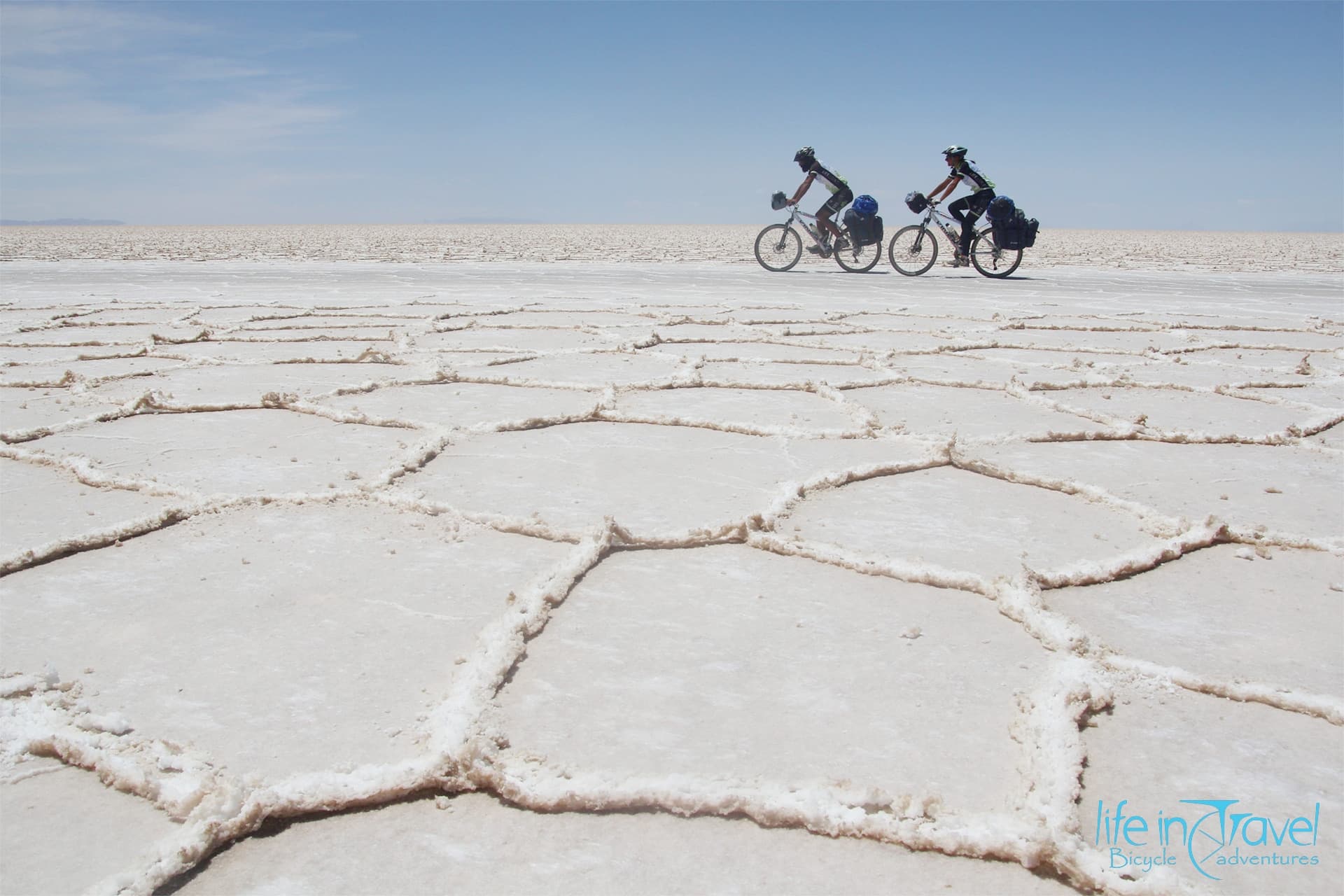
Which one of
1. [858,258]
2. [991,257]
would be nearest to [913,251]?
[858,258]

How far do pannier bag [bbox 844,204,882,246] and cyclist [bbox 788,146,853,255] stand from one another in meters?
0.09

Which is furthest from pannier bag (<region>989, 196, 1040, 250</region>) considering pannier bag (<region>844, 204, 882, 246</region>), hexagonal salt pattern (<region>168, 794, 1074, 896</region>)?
hexagonal salt pattern (<region>168, 794, 1074, 896</region>)

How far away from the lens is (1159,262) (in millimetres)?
12930

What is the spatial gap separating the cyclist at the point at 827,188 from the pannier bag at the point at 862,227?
9cm

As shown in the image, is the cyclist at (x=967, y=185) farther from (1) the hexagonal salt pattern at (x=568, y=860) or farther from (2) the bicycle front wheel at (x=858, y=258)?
(1) the hexagonal salt pattern at (x=568, y=860)

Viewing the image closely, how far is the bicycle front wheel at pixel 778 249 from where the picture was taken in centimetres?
902

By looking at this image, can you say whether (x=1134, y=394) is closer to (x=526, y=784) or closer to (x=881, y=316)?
(x=881, y=316)

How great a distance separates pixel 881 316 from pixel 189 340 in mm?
3159

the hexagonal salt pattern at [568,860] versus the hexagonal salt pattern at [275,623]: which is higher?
the hexagonal salt pattern at [275,623]

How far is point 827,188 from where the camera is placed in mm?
8641

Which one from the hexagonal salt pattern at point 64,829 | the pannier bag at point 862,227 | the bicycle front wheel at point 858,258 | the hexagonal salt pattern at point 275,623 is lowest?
the hexagonal salt pattern at point 64,829

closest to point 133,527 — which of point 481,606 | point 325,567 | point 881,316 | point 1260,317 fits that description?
point 325,567

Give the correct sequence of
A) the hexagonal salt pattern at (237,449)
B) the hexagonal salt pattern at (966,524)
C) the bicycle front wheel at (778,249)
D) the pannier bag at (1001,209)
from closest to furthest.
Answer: the hexagonal salt pattern at (966,524), the hexagonal salt pattern at (237,449), the pannier bag at (1001,209), the bicycle front wheel at (778,249)

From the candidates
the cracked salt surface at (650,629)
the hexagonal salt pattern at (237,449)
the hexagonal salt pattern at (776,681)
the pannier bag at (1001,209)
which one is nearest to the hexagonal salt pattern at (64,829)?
the cracked salt surface at (650,629)
